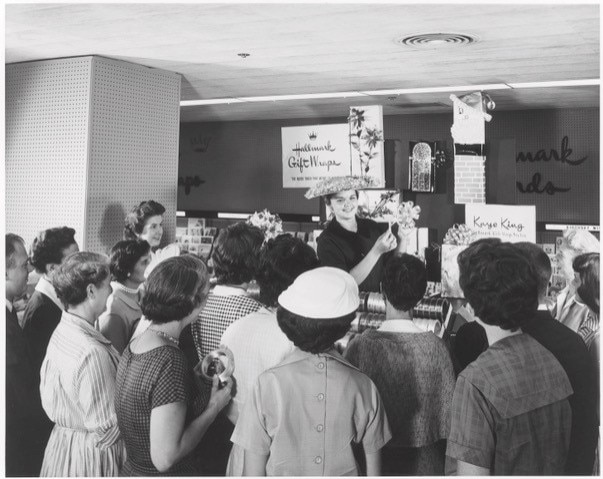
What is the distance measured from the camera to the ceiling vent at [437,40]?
3.60 metres

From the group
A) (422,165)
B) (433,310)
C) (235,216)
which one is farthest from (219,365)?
(235,216)

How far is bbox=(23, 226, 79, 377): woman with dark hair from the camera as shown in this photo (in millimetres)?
3205

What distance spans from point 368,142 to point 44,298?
8.51ft

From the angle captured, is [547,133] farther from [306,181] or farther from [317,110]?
[306,181]

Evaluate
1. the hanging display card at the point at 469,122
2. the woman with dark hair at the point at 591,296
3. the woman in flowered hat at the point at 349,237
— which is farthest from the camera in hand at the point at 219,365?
the hanging display card at the point at 469,122

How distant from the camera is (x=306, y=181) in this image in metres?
5.70

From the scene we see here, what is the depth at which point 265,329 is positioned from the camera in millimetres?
2537

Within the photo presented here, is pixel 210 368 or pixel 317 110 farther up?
pixel 317 110

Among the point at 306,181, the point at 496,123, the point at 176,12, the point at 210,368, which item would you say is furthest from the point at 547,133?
the point at 210,368

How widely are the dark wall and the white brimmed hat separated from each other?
10.0 ft

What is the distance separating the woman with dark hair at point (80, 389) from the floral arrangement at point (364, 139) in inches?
109

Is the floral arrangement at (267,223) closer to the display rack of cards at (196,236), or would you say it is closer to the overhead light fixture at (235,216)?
the display rack of cards at (196,236)

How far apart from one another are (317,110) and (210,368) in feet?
15.5

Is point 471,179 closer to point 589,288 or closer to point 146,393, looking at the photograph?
point 589,288
